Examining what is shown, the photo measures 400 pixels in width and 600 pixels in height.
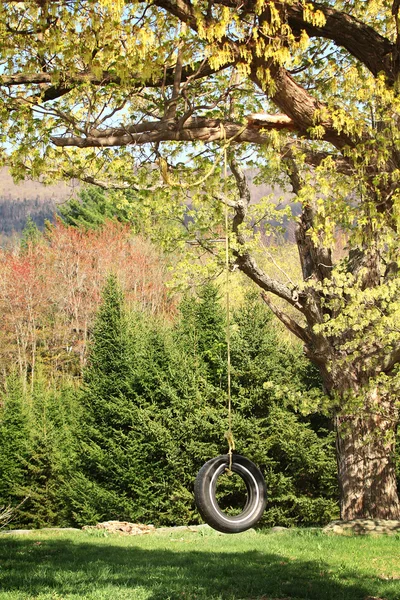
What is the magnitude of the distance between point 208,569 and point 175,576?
63cm

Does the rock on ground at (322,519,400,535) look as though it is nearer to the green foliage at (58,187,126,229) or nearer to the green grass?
the green grass

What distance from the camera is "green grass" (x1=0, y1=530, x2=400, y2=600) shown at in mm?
7156

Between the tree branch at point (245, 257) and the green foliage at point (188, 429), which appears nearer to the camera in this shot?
the tree branch at point (245, 257)

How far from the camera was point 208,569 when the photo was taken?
28.5 feet

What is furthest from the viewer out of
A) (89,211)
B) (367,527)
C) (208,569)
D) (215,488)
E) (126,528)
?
(89,211)

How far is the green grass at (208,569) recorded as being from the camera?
23.5 feet

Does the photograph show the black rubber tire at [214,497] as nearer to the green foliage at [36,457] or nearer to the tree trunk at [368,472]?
the tree trunk at [368,472]

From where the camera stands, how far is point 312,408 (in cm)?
973

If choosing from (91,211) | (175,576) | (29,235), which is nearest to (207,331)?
(175,576)

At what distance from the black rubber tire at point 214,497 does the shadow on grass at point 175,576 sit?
1694mm

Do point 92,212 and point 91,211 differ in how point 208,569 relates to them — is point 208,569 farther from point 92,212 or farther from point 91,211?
point 91,211

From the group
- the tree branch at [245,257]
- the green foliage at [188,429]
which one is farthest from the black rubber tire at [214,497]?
the green foliage at [188,429]

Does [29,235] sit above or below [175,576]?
above

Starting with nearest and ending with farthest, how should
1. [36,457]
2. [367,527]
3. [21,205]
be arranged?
1. [367,527]
2. [36,457]
3. [21,205]
